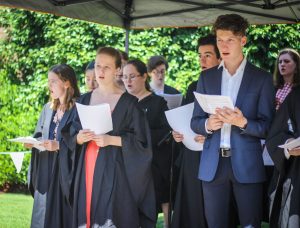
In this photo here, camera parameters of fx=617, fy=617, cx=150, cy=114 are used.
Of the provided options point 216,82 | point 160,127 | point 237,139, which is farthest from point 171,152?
point 237,139

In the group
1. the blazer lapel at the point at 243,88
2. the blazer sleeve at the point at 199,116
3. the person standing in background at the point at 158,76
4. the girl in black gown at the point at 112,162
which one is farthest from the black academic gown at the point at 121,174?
the person standing in background at the point at 158,76

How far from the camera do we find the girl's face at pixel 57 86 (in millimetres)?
6316

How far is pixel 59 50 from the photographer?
44.8ft

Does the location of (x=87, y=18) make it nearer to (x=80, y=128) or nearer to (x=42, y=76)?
(x=80, y=128)

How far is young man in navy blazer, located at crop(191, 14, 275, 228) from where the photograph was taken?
181 inches

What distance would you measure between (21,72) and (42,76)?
121cm

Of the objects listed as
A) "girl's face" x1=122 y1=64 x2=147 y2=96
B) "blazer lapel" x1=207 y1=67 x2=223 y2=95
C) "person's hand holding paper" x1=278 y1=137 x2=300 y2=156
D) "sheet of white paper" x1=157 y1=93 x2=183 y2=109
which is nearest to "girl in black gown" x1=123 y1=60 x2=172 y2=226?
"girl's face" x1=122 y1=64 x2=147 y2=96

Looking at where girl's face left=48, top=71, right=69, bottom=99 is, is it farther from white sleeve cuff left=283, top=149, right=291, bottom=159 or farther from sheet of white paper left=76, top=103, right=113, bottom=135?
white sleeve cuff left=283, top=149, right=291, bottom=159

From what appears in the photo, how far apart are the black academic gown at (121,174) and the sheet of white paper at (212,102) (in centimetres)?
86

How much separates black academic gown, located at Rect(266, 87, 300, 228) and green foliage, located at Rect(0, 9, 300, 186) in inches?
302

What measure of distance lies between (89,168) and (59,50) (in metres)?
8.71

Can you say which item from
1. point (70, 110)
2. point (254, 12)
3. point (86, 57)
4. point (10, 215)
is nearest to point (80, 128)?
point (70, 110)

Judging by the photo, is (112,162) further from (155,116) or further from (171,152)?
(171,152)

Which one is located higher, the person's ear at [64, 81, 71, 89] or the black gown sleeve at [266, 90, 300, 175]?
the person's ear at [64, 81, 71, 89]
